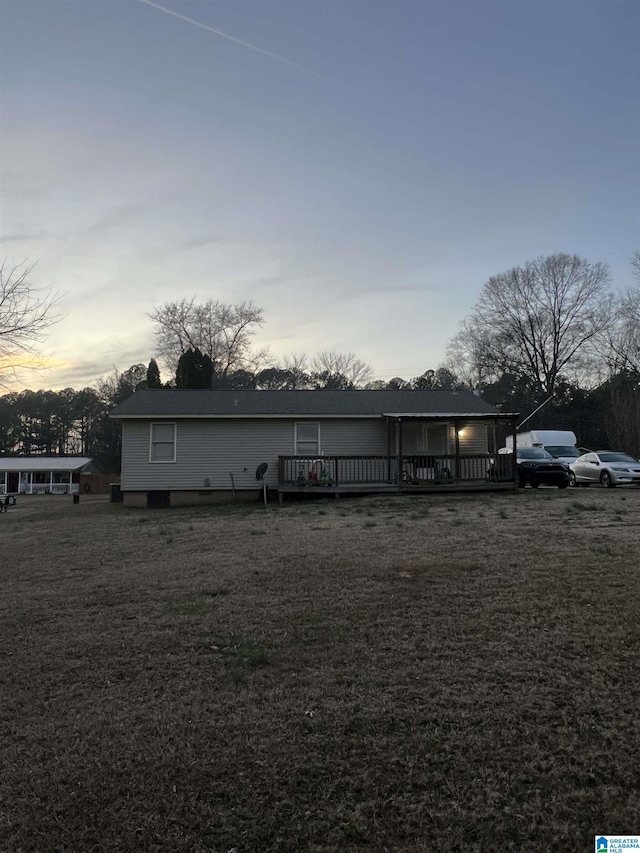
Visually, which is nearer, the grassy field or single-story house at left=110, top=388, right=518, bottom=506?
the grassy field

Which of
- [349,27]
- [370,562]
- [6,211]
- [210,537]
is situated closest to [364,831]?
[370,562]

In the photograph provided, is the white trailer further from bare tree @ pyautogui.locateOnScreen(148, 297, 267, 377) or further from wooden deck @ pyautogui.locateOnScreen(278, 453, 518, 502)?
bare tree @ pyautogui.locateOnScreen(148, 297, 267, 377)

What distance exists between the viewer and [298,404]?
17.8 meters

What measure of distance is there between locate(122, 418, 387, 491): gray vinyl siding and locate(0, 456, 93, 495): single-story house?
33.7 metres

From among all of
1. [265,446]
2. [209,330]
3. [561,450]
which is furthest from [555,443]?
[209,330]

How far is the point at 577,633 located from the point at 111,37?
12.1 m

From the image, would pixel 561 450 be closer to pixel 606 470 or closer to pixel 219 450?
pixel 606 470

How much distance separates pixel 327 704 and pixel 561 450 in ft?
79.4

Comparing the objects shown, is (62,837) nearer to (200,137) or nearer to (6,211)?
(200,137)

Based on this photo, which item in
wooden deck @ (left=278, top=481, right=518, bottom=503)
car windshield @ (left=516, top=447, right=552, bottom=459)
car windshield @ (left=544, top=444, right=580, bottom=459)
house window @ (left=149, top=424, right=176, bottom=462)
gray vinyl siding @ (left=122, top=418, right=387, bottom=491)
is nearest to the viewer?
wooden deck @ (left=278, top=481, right=518, bottom=503)

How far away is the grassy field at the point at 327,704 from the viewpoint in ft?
7.41

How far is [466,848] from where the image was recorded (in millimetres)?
2109

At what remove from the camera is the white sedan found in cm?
1784

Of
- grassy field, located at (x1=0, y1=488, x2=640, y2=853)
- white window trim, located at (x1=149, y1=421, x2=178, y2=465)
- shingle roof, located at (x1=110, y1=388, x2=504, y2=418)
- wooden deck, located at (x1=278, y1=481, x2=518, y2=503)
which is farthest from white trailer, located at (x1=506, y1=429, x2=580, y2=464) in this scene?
grassy field, located at (x1=0, y1=488, x2=640, y2=853)
